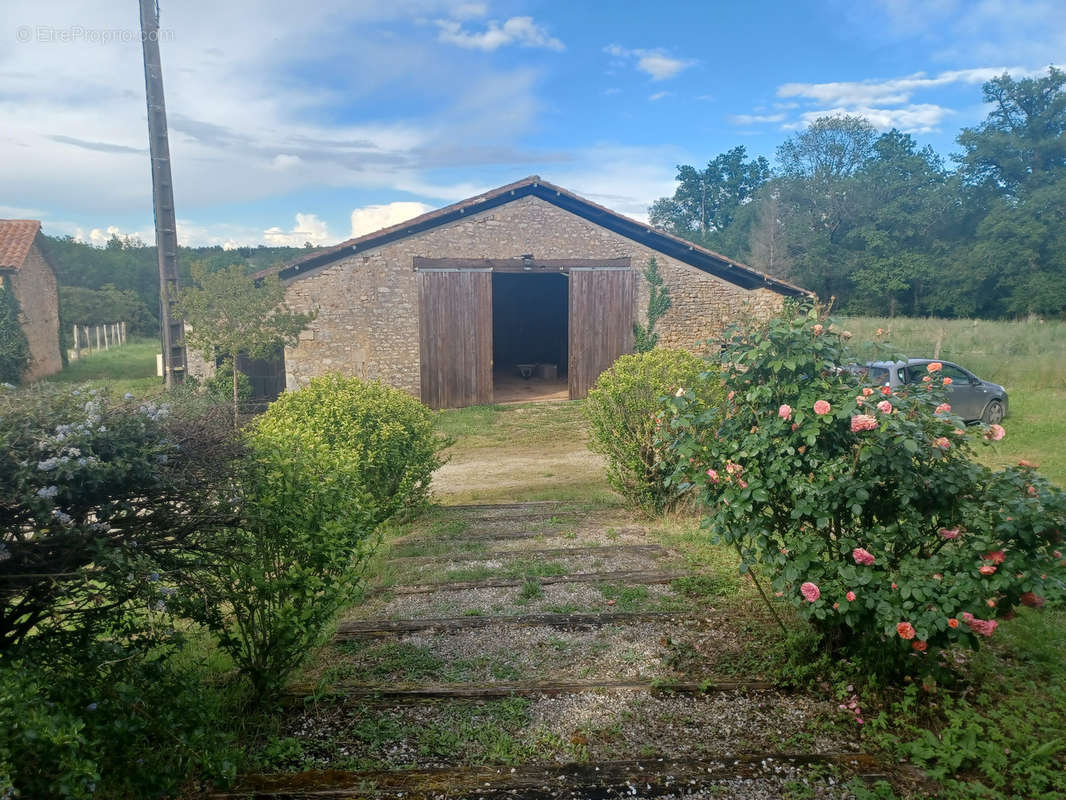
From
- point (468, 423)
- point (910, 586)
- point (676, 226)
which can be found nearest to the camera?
point (910, 586)

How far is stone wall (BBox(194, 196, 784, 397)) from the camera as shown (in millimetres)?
16938

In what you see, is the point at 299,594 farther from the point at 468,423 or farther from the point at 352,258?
the point at 352,258

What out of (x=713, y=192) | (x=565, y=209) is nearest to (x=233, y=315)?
(x=565, y=209)

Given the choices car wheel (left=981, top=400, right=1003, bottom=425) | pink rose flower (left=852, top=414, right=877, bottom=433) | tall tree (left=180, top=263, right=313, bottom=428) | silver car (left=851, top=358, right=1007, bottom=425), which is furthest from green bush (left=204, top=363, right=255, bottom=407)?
car wheel (left=981, top=400, right=1003, bottom=425)

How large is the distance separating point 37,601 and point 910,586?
360 centimetres

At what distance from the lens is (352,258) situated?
1695cm

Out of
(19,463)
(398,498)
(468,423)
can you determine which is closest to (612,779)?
(19,463)

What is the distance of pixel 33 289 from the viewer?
74.6 ft

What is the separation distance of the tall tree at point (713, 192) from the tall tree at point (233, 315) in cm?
5208

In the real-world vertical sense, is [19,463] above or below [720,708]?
above

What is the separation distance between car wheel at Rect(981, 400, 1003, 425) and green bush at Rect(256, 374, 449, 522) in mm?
11439

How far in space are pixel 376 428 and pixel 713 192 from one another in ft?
206

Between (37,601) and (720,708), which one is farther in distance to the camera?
(720,708)

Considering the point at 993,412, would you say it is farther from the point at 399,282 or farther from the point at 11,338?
the point at 11,338
